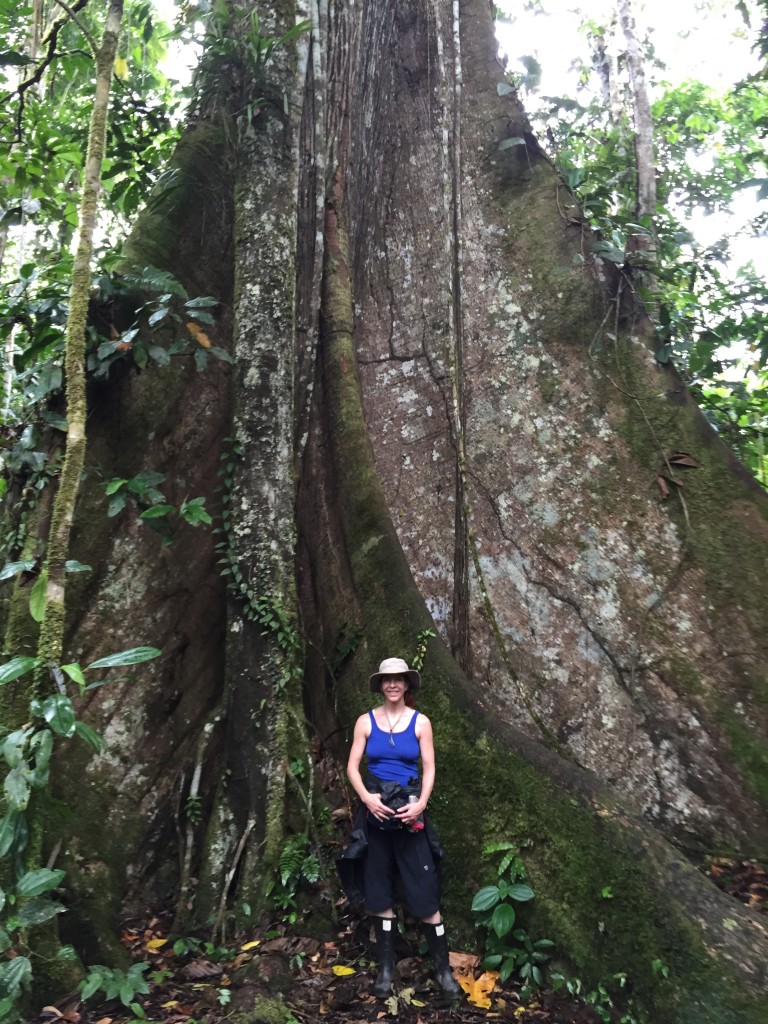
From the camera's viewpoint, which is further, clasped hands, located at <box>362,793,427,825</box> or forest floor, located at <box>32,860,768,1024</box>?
clasped hands, located at <box>362,793,427,825</box>

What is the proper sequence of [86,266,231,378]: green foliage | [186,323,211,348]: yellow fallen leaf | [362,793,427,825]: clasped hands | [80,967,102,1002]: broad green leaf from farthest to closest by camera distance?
[186,323,211,348]: yellow fallen leaf < [86,266,231,378]: green foliage < [362,793,427,825]: clasped hands < [80,967,102,1002]: broad green leaf

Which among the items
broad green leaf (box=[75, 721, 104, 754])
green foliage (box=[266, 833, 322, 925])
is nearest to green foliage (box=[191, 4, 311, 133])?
broad green leaf (box=[75, 721, 104, 754])

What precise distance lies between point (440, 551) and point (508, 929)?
2101mm

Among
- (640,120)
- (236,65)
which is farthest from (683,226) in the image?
(236,65)

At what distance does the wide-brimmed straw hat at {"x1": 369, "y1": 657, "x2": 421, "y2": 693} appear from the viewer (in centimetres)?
310

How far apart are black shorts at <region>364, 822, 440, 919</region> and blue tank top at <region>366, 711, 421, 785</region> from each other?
0.21 m

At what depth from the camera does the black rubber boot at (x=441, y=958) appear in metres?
2.69

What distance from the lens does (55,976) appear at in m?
2.51

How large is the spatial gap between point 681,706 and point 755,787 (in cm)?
46

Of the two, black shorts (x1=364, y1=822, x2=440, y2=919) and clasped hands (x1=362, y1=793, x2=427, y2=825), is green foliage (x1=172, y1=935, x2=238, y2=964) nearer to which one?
black shorts (x1=364, y1=822, x2=440, y2=919)

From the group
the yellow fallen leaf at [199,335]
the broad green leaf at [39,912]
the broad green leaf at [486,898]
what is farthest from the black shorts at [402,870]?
the yellow fallen leaf at [199,335]

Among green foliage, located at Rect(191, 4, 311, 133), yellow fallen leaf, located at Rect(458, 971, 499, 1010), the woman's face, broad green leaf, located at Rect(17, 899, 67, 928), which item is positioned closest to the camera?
broad green leaf, located at Rect(17, 899, 67, 928)

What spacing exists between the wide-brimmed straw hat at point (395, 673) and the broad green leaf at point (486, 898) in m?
0.84

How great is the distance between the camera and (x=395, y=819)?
292 cm
